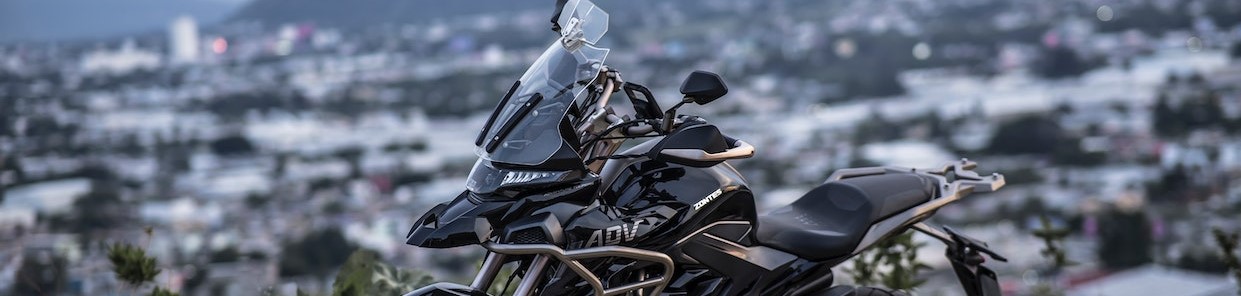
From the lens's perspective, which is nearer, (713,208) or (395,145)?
(713,208)

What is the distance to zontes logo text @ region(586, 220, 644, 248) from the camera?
322 centimetres

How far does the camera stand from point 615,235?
10.7 ft

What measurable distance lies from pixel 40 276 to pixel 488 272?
353cm

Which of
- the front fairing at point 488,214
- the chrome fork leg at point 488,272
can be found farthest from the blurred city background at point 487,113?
the front fairing at point 488,214

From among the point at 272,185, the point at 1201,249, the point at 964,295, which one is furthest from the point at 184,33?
the point at 964,295

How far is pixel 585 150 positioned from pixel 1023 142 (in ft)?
93.5

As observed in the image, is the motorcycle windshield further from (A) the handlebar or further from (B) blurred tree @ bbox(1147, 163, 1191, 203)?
(B) blurred tree @ bbox(1147, 163, 1191, 203)

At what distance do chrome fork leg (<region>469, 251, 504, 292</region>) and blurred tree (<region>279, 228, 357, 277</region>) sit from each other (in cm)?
793

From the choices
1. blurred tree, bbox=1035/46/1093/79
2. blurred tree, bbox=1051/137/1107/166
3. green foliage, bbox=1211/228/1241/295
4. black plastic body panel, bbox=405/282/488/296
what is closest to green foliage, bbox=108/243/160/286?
black plastic body panel, bbox=405/282/488/296

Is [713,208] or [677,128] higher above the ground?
[677,128]

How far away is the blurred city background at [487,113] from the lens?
49.9 feet

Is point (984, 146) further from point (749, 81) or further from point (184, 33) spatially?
point (184, 33)

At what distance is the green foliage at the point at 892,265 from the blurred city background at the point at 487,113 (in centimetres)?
16

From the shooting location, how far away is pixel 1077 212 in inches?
830
